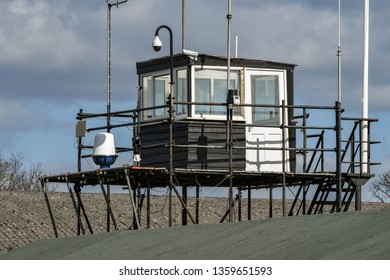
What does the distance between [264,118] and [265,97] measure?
1.75ft

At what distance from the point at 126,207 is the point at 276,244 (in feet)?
86.3

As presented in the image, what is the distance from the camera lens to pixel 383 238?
17.1 metres

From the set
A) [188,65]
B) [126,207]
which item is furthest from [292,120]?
[126,207]

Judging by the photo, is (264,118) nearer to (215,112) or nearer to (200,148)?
(215,112)

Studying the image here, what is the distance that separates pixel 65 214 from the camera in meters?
42.9

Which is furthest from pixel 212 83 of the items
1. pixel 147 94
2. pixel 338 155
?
pixel 338 155

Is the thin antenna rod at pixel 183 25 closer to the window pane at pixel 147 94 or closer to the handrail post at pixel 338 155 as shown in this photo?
the window pane at pixel 147 94

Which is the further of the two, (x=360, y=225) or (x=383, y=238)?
(x=360, y=225)

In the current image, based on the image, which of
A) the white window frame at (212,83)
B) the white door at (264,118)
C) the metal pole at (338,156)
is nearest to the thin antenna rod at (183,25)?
the white window frame at (212,83)

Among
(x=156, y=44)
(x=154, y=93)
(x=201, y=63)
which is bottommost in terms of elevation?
(x=154, y=93)

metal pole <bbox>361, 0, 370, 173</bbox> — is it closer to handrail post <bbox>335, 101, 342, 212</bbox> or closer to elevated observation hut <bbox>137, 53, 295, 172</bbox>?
handrail post <bbox>335, 101, 342, 212</bbox>

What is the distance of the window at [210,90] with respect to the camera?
2738cm

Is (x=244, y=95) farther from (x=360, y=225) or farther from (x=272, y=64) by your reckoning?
(x=360, y=225)
